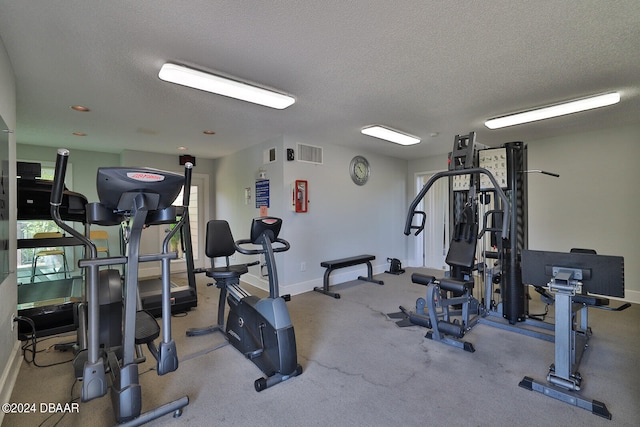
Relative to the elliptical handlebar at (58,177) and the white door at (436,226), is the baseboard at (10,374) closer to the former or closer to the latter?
the elliptical handlebar at (58,177)

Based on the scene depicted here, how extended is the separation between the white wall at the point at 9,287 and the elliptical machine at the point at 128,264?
709 millimetres

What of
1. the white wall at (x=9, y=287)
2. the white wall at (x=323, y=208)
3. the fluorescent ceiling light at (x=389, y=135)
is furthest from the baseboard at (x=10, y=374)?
the fluorescent ceiling light at (x=389, y=135)

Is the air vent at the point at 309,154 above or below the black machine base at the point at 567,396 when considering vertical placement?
above

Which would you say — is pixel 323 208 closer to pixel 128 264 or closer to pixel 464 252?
pixel 464 252

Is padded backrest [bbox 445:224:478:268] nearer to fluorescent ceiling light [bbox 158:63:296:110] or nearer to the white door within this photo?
fluorescent ceiling light [bbox 158:63:296:110]

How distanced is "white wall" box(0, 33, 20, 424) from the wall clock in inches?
159

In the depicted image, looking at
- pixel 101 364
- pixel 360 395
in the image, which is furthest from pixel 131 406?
pixel 360 395

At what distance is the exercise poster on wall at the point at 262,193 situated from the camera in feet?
14.9

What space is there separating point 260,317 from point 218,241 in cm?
101

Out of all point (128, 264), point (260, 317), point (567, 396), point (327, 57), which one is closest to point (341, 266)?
point (260, 317)

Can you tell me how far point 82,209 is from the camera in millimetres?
2447

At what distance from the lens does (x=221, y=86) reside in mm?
2467

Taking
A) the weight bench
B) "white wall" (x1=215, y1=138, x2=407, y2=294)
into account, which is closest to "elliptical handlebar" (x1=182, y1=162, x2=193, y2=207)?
"white wall" (x1=215, y1=138, x2=407, y2=294)

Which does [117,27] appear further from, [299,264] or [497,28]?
[299,264]
